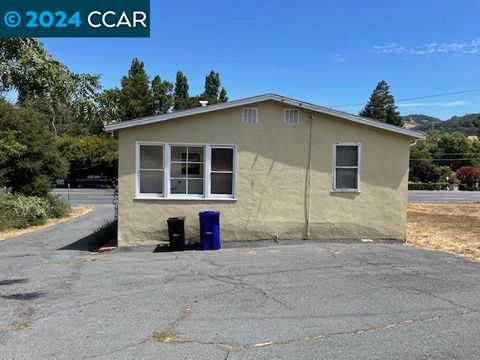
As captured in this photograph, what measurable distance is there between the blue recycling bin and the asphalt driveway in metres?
0.64

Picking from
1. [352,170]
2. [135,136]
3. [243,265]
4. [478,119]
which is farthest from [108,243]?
[478,119]

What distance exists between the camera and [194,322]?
6.21 meters

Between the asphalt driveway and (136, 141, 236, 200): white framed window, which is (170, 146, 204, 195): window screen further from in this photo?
the asphalt driveway

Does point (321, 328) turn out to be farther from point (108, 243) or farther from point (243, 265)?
point (108, 243)

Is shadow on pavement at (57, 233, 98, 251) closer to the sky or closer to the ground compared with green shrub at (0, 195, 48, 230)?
closer to the ground

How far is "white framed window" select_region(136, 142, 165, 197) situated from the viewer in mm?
13016

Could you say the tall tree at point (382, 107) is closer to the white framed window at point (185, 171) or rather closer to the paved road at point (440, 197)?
the paved road at point (440, 197)

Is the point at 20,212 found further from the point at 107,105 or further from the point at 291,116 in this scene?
the point at 107,105

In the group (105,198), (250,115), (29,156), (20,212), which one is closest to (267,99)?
(250,115)

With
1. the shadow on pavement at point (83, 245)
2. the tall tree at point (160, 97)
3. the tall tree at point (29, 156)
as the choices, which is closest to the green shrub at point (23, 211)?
the tall tree at point (29, 156)

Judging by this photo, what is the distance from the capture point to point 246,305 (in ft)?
23.0

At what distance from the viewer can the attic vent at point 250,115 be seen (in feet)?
43.2

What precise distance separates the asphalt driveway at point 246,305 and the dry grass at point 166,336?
46mm

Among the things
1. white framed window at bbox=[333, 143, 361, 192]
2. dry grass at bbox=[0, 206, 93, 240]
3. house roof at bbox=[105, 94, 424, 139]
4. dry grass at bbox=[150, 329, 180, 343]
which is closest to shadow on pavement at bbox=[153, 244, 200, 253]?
house roof at bbox=[105, 94, 424, 139]
